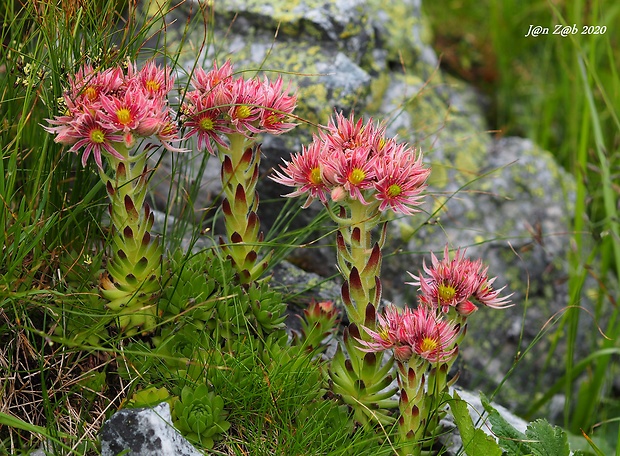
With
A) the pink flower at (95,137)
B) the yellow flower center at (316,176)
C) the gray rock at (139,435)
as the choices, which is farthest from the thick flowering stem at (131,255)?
the yellow flower center at (316,176)

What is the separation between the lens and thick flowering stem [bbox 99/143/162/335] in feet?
8.55

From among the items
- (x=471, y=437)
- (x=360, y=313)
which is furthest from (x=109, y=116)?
(x=471, y=437)

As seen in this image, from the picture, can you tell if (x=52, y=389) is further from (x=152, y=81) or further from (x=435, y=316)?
(x=435, y=316)

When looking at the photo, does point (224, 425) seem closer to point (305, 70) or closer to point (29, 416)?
point (29, 416)

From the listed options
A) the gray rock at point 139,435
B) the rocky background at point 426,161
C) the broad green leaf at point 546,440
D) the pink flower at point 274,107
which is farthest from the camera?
the rocky background at point 426,161

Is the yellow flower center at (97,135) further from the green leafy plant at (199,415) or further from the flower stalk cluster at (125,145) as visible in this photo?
the green leafy plant at (199,415)

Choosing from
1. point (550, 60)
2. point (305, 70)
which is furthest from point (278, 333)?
point (550, 60)


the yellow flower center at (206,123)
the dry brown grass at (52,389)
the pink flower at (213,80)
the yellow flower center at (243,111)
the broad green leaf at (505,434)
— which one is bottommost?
the dry brown grass at (52,389)

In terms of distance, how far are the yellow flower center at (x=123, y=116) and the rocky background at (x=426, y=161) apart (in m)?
1.54

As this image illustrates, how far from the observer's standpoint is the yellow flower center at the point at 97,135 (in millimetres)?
2412

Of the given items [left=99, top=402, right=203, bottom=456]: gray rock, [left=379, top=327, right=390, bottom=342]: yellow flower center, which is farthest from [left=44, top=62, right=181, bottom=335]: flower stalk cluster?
[left=379, top=327, right=390, bottom=342]: yellow flower center

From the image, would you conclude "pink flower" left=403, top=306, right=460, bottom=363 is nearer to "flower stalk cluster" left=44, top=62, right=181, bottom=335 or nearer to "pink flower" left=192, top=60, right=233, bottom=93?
"flower stalk cluster" left=44, top=62, right=181, bottom=335

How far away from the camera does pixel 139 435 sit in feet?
7.80

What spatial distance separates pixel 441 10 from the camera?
6.55 metres
